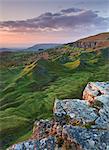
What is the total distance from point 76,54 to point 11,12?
1.54 metres

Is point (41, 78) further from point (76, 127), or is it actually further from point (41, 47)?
point (76, 127)

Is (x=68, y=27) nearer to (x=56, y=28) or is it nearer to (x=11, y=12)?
(x=56, y=28)

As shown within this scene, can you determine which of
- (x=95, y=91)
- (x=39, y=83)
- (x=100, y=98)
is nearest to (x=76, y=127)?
(x=100, y=98)

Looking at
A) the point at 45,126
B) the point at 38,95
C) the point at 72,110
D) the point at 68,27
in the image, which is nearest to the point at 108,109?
the point at 72,110

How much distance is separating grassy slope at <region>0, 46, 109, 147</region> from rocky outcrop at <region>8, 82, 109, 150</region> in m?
0.85

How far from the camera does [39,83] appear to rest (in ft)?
24.9

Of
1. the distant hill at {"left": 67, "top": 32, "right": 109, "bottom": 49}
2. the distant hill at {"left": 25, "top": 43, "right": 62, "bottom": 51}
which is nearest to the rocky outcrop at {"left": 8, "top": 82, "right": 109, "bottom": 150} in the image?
the distant hill at {"left": 67, "top": 32, "right": 109, "bottom": 49}

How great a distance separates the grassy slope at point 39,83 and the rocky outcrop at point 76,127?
2.79 ft

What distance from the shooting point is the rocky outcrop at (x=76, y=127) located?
18.5 ft

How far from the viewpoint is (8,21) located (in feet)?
24.3

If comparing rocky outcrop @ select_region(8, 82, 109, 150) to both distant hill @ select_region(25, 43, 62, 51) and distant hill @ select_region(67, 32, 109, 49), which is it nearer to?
distant hill @ select_region(67, 32, 109, 49)

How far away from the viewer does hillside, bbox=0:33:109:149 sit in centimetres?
710

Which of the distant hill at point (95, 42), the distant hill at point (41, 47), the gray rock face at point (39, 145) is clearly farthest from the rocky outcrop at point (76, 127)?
the distant hill at point (41, 47)

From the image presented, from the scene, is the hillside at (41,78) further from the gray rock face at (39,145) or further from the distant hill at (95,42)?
the gray rock face at (39,145)
